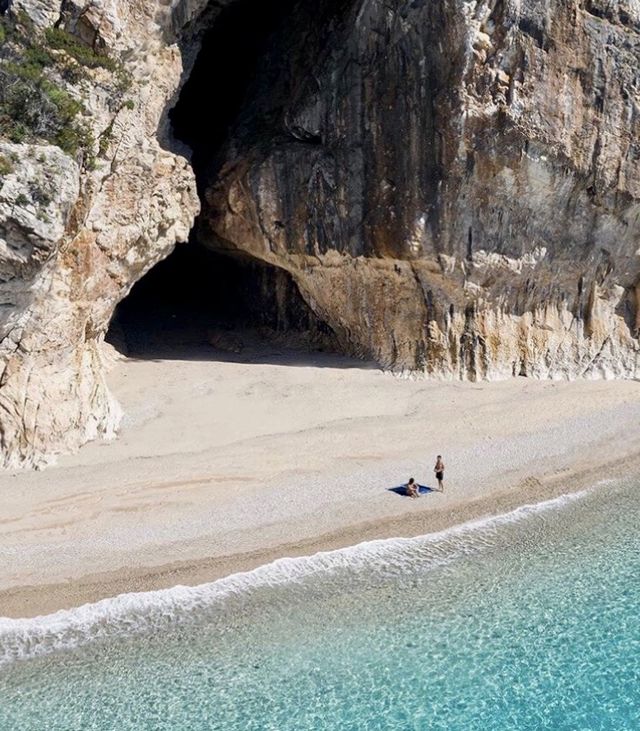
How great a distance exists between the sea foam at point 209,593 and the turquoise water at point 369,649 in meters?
0.03

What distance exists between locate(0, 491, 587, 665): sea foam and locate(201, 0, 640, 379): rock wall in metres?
8.22

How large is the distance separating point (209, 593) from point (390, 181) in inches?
493

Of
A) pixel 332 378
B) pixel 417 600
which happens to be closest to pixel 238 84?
pixel 332 378

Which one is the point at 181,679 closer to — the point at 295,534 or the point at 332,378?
the point at 295,534

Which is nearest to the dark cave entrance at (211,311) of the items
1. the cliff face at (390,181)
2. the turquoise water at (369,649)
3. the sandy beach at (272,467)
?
the cliff face at (390,181)

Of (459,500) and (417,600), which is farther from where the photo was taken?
(459,500)

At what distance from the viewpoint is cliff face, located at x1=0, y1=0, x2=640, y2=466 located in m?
16.3

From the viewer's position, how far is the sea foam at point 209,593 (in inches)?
418

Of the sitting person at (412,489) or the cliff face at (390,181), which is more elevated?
the cliff face at (390,181)

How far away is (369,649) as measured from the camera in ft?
33.5

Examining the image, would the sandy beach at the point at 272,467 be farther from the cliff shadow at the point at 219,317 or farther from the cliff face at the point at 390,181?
the cliff face at the point at 390,181

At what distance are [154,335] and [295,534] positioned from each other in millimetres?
12879

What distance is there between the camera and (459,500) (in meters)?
14.5

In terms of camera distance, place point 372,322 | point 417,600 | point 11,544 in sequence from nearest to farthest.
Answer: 1. point 417,600
2. point 11,544
3. point 372,322
